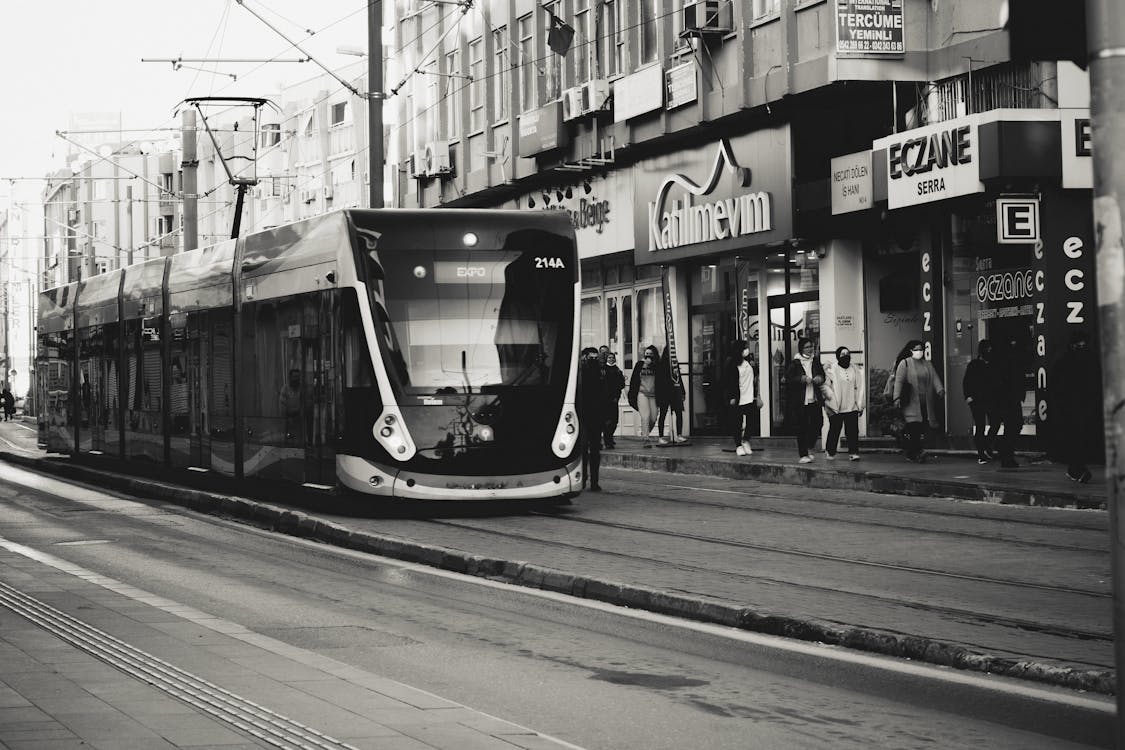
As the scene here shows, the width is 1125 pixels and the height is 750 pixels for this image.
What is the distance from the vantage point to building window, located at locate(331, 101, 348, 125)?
76000mm

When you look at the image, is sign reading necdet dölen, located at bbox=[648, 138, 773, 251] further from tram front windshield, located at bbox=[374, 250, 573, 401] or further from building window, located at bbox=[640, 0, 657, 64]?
tram front windshield, located at bbox=[374, 250, 573, 401]

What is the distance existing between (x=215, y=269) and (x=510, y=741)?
1600 centimetres

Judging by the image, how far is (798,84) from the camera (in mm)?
27094

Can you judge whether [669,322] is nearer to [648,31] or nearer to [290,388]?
[648,31]

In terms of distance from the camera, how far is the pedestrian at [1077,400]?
60.9 feet

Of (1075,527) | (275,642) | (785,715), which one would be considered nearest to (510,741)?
(785,715)

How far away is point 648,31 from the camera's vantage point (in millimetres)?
33156

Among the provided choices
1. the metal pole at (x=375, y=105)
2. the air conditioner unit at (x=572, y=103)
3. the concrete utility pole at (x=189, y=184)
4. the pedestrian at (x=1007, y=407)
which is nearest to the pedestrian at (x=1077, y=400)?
the pedestrian at (x=1007, y=407)

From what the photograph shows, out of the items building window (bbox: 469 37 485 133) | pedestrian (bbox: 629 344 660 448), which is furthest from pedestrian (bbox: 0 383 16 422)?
pedestrian (bbox: 629 344 660 448)

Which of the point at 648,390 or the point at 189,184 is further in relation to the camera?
the point at 189,184

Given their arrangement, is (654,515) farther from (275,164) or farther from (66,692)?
(275,164)

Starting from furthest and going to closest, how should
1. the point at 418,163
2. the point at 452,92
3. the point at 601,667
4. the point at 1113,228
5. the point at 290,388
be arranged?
the point at 418,163 < the point at 452,92 < the point at 290,388 < the point at 601,667 < the point at 1113,228

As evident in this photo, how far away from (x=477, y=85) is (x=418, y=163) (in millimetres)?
3823

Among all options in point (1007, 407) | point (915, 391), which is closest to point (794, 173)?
point (915, 391)
